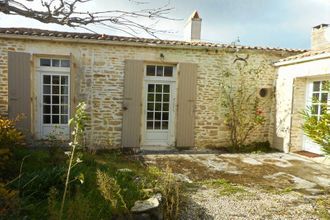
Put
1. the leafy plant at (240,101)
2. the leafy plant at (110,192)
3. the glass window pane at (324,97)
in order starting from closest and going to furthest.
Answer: the leafy plant at (110,192) < the glass window pane at (324,97) < the leafy plant at (240,101)

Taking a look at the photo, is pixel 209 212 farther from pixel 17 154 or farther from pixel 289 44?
pixel 289 44

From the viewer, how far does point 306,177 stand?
6.20m

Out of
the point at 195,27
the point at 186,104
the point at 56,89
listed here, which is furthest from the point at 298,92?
the point at 56,89

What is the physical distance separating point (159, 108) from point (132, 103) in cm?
86

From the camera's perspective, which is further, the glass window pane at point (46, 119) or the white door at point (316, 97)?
the glass window pane at point (46, 119)

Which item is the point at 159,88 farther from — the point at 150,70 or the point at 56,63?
the point at 56,63

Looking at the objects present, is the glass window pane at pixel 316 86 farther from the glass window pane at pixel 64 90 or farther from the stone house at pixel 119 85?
the glass window pane at pixel 64 90

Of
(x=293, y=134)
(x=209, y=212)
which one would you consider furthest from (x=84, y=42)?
(x=293, y=134)

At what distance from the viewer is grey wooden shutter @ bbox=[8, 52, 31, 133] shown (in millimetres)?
7918

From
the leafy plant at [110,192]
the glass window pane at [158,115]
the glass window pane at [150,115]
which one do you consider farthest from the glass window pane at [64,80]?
the leafy plant at [110,192]

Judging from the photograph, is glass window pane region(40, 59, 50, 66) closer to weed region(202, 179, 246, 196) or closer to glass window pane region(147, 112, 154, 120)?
glass window pane region(147, 112, 154, 120)

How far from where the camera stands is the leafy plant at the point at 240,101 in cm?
923

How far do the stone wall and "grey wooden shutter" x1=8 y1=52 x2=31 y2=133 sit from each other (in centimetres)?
23

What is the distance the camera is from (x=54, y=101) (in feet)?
27.6
